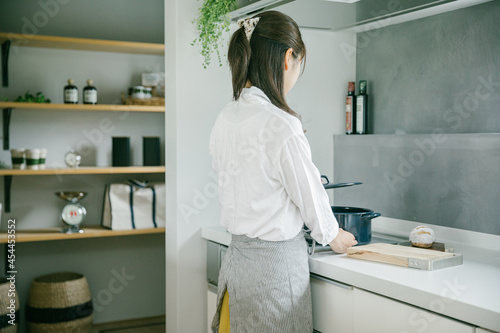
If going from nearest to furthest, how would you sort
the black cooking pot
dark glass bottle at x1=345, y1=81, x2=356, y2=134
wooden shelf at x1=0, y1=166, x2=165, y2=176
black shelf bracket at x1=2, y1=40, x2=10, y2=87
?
the black cooking pot → dark glass bottle at x1=345, y1=81, x2=356, y2=134 → wooden shelf at x1=0, y1=166, x2=165, y2=176 → black shelf bracket at x1=2, y1=40, x2=10, y2=87

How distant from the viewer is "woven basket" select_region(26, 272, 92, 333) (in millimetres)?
3094

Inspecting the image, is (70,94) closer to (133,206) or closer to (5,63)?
(5,63)

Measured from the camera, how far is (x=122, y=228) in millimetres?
3316

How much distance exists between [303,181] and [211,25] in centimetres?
110

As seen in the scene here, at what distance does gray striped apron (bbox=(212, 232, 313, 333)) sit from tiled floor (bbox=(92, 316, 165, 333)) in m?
1.92

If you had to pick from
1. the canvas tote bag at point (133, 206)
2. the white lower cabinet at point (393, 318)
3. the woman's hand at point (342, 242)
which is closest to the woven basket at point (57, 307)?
the canvas tote bag at point (133, 206)

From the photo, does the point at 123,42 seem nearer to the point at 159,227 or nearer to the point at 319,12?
the point at 159,227

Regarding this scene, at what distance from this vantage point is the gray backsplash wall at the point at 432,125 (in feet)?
6.50

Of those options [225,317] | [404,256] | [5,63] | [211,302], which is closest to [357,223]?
[404,256]

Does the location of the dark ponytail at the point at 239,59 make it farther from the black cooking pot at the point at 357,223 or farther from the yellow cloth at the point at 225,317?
the yellow cloth at the point at 225,317

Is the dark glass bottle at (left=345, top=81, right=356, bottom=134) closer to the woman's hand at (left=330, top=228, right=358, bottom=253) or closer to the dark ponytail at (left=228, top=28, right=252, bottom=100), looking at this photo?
the woman's hand at (left=330, top=228, right=358, bottom=253)

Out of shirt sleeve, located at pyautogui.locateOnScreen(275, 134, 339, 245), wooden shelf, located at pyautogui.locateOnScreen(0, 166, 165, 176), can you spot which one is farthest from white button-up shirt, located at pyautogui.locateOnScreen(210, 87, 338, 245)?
wooden shelf, located at pyautogui.locateOnScreen(0, 166, 165, 176)

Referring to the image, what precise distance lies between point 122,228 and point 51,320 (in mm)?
668

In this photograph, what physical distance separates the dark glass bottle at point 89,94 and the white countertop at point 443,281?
1990mm
